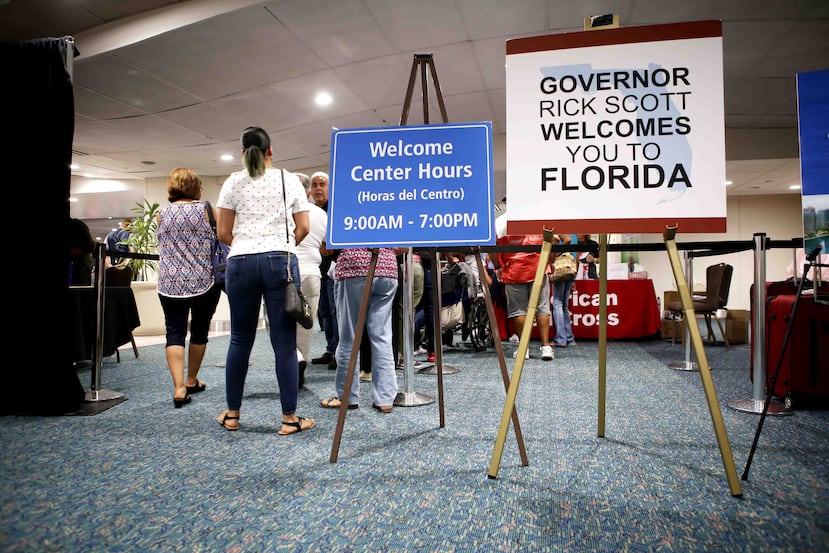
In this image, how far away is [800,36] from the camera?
513 cm

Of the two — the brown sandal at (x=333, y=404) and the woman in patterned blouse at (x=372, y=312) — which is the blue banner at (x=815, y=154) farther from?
the brown sandal at (x=333, y=404)

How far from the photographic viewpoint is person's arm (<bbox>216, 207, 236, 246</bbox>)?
2.20 meters

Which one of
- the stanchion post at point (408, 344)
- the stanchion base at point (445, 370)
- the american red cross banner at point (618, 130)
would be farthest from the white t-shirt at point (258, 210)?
the stanchion base at point (445, 370)

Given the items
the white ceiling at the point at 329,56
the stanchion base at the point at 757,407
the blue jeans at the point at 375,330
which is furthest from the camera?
the white ceiling at the point at 329,56

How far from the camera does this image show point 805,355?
2574mm

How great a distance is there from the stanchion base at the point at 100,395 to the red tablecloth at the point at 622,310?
4.03 metres

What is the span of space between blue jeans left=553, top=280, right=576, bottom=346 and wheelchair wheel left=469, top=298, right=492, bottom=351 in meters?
0.78

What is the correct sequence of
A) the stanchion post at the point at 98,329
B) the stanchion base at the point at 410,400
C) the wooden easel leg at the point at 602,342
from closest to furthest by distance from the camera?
the wooden easel leg at the point at 602,342, the stanchion base at the point at 410,400, the stanchion post at the point at 98,329

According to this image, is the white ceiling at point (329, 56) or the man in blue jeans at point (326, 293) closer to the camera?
the man in blue jeans at point (326, 293)

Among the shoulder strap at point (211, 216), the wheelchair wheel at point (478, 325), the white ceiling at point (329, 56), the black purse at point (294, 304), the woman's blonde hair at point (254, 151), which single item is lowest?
the wheelchair wheel at point (478, 325)

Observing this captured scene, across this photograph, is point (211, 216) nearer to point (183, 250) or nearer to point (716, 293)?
point (183, 250)

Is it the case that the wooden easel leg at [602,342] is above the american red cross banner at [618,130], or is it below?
below

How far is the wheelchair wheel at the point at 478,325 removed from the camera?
4996mm

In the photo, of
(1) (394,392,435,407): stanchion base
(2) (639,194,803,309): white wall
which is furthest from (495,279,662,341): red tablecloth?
(2) (639,194,803,309): white wall
